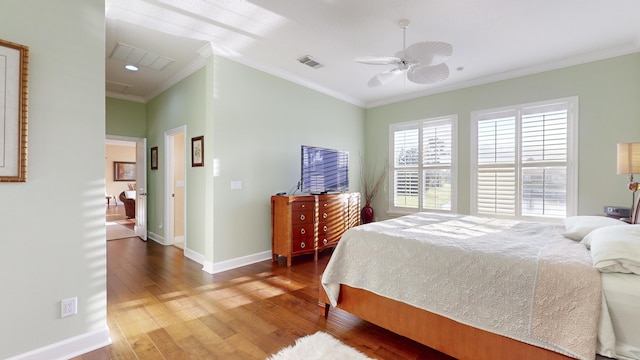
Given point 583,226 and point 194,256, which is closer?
point 583,226

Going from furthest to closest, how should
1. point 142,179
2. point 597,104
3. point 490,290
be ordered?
point 142,179 → point 597,104 → point 490,290

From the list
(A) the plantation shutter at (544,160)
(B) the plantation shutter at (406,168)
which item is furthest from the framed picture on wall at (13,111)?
(A) the plantation shutter at (544,160)

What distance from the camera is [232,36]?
3.13 m

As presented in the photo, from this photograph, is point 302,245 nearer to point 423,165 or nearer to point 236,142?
point 236,142

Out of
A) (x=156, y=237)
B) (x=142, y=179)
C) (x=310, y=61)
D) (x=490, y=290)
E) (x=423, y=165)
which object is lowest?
(x=156, y=237)

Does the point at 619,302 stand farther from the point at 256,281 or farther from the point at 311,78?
the point at 311,78

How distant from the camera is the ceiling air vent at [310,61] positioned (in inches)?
145

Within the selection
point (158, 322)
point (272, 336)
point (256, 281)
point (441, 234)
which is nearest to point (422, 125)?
point (441, 234)

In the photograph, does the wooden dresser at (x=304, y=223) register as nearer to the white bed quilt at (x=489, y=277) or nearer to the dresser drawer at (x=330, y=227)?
the dresser drawer at (x=330, y=227)

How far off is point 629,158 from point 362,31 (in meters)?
2.85

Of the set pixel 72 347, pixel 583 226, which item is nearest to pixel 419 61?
pixel 583 226

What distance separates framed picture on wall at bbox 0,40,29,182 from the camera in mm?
1612

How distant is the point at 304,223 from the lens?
393 cm

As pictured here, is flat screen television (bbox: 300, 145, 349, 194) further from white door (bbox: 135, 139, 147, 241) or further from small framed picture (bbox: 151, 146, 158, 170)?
white door (bbox: 135, 139, 147, 241)
